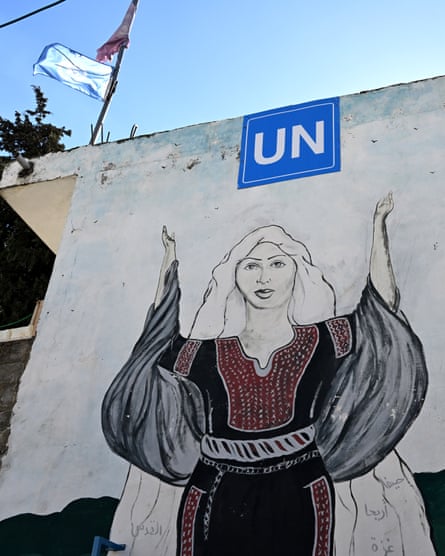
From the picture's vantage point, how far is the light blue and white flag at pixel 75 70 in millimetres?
9359

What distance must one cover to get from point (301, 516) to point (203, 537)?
31.8 inches

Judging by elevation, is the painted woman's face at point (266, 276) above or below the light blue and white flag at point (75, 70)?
below

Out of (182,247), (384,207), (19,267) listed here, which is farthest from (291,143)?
(19,267)

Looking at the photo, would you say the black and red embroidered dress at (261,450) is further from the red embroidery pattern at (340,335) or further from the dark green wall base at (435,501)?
the dark green wall base at (435,501)

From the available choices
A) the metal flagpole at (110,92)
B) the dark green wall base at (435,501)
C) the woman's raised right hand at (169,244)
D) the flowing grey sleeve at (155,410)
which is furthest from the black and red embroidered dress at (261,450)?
the metal flagpole at (110,92)

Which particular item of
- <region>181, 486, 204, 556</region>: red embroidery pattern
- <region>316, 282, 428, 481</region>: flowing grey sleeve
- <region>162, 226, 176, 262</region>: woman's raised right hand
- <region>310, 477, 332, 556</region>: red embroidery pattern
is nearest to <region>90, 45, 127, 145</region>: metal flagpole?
<region>162, 226, 176, 262</region>: woman's raised right hand

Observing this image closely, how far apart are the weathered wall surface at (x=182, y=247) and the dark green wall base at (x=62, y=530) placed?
90 mm

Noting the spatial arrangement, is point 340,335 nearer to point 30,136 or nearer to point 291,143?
point 291,143

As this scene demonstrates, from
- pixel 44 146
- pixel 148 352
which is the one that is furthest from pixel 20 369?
pixel 44 146

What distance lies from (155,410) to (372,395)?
1991mm

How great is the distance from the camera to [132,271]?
700 cm

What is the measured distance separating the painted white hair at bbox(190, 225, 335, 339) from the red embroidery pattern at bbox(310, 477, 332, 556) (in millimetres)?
1535

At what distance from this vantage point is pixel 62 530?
220 inches

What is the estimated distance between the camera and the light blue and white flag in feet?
30.7
